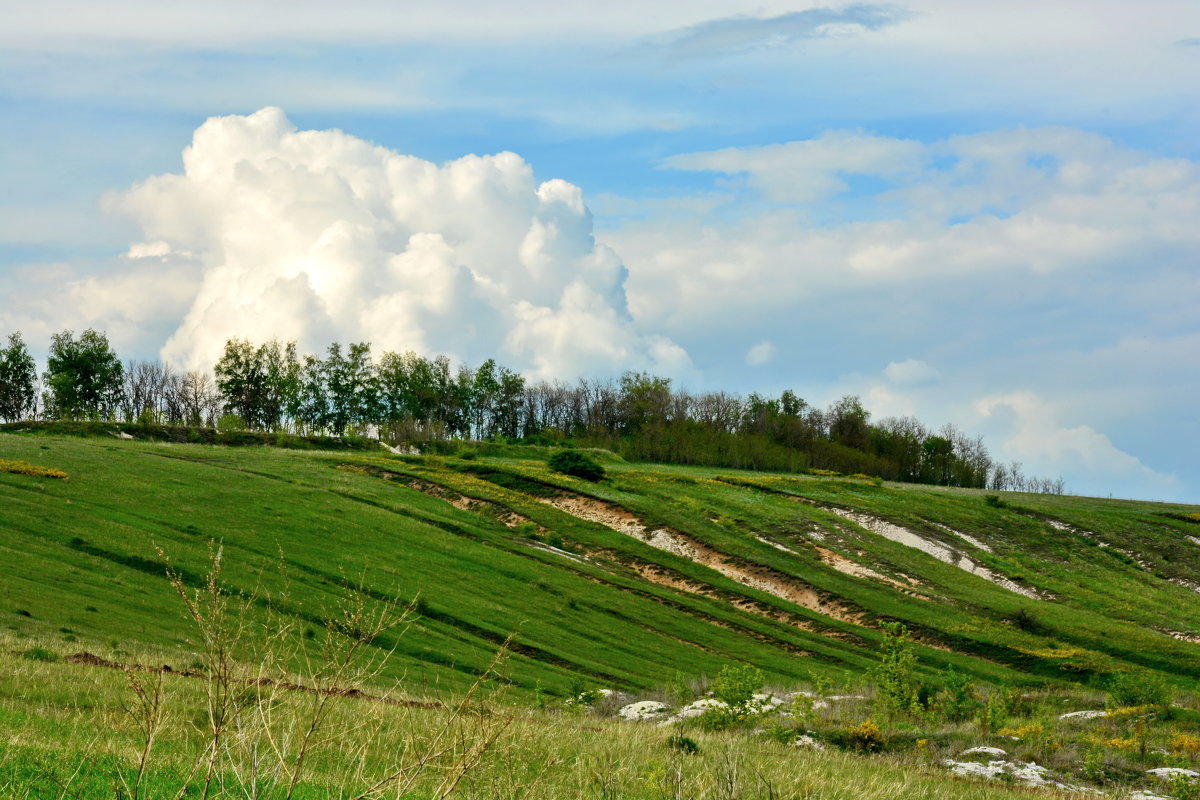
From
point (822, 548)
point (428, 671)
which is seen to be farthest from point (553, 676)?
point (822, 548)

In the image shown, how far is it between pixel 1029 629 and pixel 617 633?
2898 centimetres

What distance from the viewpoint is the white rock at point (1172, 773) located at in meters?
20.0

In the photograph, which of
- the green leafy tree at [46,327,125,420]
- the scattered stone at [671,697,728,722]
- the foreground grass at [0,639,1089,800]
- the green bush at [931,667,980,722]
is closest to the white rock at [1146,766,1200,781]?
the foreground grass at [0,639,1089,800]

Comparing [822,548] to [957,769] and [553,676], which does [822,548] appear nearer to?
[553,676]

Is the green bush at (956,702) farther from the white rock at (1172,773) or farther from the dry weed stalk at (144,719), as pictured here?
the dry weed stalk at (144,719)

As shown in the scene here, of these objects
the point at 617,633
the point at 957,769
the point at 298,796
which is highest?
the point at 298,796

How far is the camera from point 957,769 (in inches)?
854

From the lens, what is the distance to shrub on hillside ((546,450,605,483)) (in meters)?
89.5

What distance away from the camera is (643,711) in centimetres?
2877

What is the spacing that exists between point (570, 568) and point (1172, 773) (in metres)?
38.5

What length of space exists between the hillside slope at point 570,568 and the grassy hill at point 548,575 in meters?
0.22

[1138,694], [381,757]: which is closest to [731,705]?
[381,757]

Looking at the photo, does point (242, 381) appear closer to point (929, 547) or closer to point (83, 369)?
point (83, 369)

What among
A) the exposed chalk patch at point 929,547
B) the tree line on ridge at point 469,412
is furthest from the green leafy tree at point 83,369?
the exposed chalk patch at point 929,547
